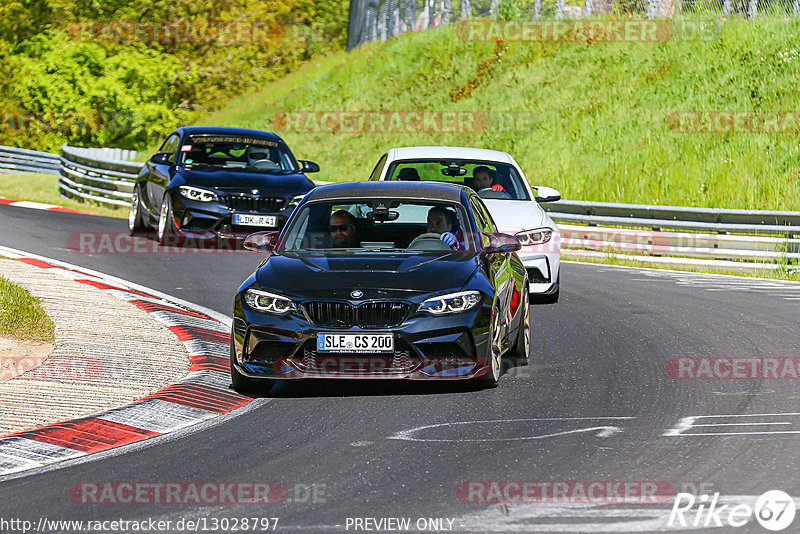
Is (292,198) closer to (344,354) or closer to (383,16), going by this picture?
(344,354)

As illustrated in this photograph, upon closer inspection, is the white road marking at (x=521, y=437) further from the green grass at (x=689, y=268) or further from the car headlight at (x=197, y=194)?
the green grass at (x=689, y=268)

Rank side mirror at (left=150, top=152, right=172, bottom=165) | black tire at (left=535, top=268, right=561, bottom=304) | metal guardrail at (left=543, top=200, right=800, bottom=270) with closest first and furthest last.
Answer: black tire at (left=535, top=268, right=561, bottom=304), side mirror at (left=150, top=152, right=172, bottom=165), metal guardrail at (left=543, top=200, right=800, bottom=270)

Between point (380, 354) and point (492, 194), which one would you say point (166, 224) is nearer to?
point (492, 194)

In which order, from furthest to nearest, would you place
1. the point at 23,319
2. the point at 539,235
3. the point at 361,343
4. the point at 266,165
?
1. the point at 266,165
2. the point at 539,235
3. the point at 23,319
4. the point at 361,343

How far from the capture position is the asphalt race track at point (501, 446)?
5.78m

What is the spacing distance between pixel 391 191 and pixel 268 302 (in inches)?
70.4

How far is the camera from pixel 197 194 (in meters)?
17.7

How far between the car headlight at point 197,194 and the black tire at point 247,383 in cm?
902

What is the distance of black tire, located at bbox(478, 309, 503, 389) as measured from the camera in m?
8.72

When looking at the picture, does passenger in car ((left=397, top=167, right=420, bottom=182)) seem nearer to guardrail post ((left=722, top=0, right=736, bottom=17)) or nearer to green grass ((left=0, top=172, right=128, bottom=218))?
green grass ((left=0, top=172, right=128, bottom=218))

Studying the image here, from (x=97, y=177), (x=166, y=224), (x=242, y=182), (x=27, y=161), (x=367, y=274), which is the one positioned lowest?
(x=27, y=161)

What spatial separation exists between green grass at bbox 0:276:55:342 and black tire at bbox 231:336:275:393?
235 centimetres

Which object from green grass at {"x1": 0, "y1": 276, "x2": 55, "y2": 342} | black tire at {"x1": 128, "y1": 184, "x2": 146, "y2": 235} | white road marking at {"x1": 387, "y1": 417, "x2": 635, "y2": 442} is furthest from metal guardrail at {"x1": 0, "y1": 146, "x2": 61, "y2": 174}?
white road marking at {"x1": 387, "y1": 417, "x2": 635, "y2": 442}

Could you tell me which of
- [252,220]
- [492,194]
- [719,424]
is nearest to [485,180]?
[492,194]
